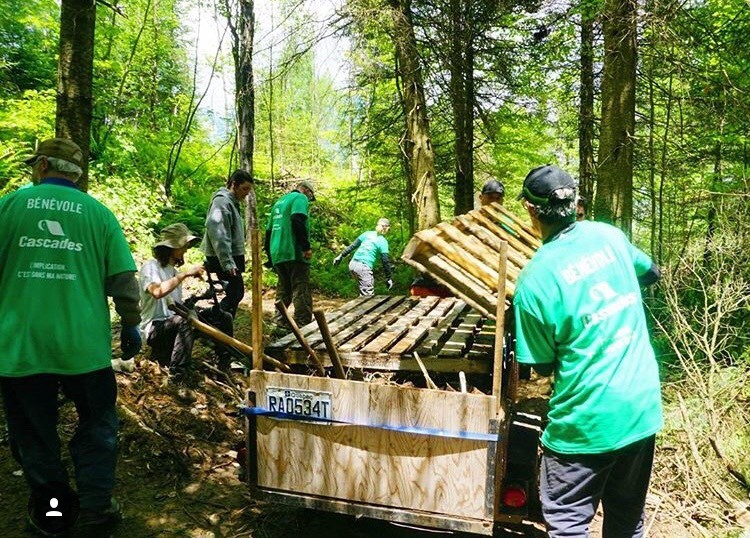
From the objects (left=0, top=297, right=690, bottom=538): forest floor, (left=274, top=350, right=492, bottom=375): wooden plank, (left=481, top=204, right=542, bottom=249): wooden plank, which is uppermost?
(left=481, top=204, right=542, bottom=249): wooden plank

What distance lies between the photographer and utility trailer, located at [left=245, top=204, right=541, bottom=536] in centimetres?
261

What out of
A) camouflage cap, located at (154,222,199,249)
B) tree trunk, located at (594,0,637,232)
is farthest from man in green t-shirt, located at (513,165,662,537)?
tree trunk, located at (594,0,637,232)

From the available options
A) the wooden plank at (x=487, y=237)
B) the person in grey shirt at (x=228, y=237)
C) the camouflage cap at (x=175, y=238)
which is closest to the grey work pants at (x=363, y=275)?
the person in grey shirt at (x=228, y=237)

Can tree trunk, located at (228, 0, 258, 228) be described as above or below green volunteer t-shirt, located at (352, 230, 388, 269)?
above

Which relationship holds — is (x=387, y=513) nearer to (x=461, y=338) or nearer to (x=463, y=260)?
(x=461, y=338)

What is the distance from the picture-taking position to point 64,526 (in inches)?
116

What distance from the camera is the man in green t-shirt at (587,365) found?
217cm

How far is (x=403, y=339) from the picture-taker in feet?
12.2

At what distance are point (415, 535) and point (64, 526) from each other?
7.06ft

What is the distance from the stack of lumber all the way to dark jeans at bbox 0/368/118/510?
2.06m

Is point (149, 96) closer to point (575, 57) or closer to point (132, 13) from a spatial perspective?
point (132, 13)

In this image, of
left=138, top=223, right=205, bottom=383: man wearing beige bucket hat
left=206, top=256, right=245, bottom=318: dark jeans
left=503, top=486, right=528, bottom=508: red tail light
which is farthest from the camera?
left=206, top=256, right=245, bottom=318: dark jeans

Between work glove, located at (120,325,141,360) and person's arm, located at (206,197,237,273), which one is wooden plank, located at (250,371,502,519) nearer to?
work glove, located at (120,325,141,360)

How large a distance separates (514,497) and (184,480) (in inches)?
101
